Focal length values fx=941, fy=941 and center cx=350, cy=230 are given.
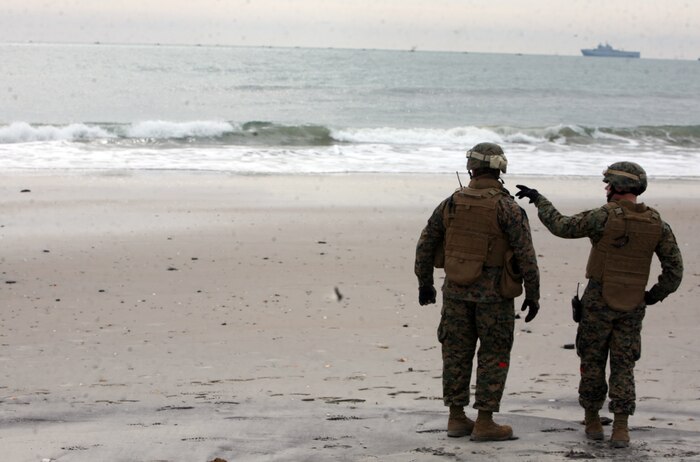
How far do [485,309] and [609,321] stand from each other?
64 cm

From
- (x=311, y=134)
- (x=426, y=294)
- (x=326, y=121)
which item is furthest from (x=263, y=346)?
(x=326, y=121)

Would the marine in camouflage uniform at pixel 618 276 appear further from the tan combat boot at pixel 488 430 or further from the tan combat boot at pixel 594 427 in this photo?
the tan combat boot at pixel 488 430

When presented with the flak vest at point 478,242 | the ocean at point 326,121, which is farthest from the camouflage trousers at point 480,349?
the ocean at point 326,121

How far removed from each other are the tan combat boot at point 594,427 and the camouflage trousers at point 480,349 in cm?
48

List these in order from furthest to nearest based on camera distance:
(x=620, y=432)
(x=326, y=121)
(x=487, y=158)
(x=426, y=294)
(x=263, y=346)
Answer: (x=326, y=121)
(x=263, y=346)
(x=426, y=294)
(x=487, y=158)
(x=620, y=432)

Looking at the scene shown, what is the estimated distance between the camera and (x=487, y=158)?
16.0 ft

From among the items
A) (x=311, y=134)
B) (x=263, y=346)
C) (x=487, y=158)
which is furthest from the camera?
(x=311, y=134)

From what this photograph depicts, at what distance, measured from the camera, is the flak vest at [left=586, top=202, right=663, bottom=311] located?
15.7 feet

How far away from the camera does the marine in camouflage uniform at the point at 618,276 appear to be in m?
4.80

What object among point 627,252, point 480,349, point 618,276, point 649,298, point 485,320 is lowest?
point 480,349

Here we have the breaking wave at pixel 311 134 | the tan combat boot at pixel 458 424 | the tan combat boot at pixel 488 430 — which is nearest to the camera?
the tan combat boot at pixel 488 430

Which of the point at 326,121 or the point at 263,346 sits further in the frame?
the point at 326,121

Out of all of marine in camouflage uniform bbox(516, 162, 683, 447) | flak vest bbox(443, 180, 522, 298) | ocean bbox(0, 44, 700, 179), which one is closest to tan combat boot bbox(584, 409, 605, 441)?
marine in camouflage uniform bbox(516, 162, 683, 447)

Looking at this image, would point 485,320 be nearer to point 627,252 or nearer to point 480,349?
point 480,349
